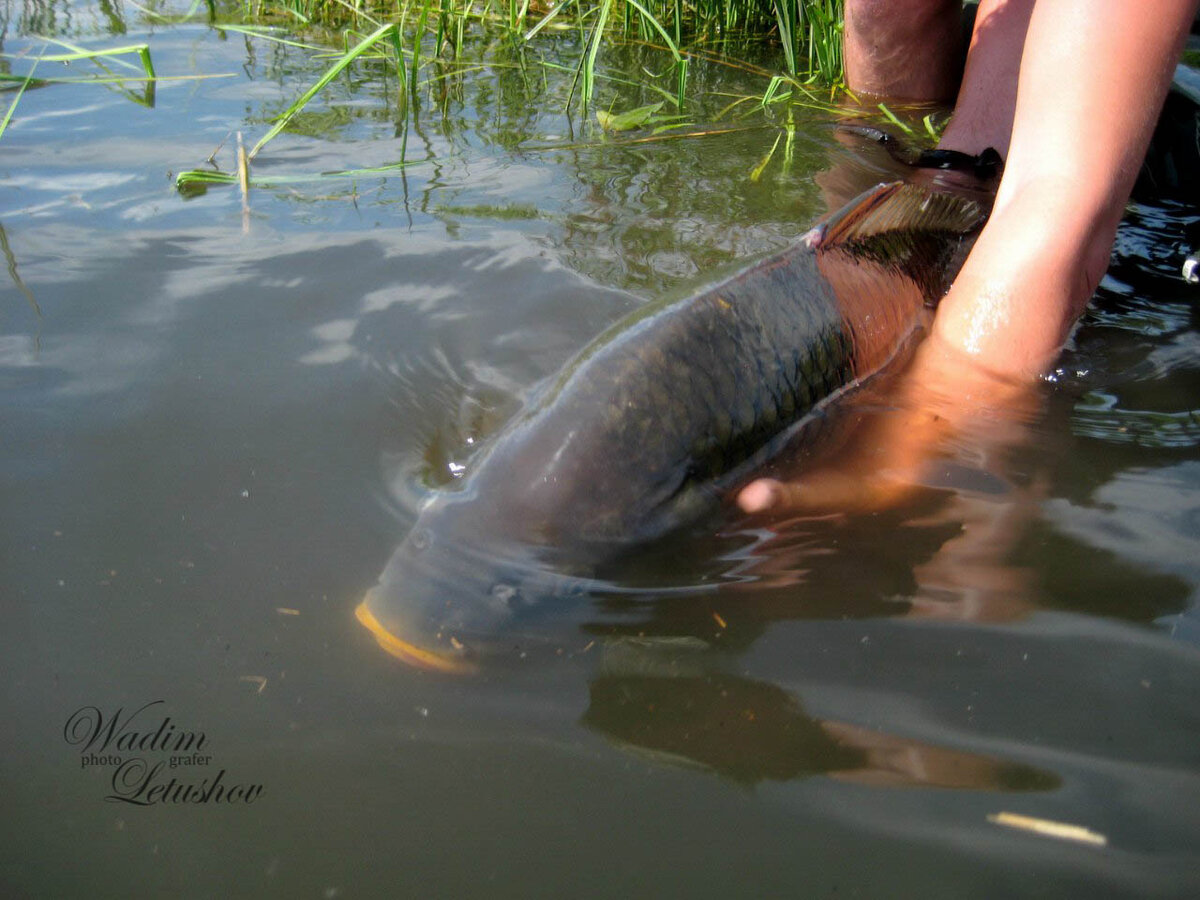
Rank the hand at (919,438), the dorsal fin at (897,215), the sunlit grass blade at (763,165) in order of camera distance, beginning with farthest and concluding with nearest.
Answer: the sunlit grass blade at (763,165), the dorsal fin at (897,215), the hand at (919,438)

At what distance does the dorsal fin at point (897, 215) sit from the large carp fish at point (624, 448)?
0.16ft

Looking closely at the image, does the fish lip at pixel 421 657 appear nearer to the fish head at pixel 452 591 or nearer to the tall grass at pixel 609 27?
the fish head at pixel 452 591

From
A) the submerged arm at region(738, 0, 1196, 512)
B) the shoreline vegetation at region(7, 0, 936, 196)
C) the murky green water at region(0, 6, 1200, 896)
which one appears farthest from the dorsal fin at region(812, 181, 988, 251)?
the shoreline vegetation at region(7, 0, 936, 196)

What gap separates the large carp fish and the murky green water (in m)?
0.07

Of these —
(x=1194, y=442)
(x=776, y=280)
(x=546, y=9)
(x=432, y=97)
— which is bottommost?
(x=1194, y=442)

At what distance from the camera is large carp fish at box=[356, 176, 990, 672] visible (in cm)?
147

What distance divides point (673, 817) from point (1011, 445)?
3.97 feet

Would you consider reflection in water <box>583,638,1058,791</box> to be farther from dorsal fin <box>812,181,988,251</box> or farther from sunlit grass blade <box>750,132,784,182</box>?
sunlit grass blade <box>750,132,784,182</box>

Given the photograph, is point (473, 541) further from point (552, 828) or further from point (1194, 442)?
point (1194, 442)

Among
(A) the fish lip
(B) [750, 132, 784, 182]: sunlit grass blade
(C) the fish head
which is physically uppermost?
(B) [750, 132, 784, 182]: sunlit grass blade

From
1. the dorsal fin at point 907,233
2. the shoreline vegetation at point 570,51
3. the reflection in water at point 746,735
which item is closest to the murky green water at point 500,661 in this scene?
the reflection in water at point 746,735

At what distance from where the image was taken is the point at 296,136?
352cm

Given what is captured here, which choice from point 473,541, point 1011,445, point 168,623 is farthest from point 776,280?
point 168,623

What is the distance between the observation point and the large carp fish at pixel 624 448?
1470 mm
